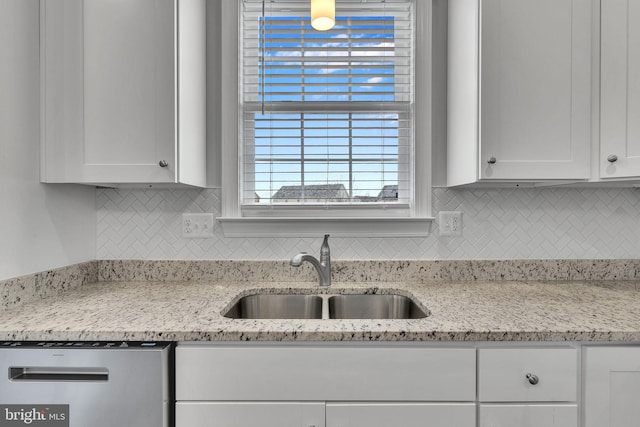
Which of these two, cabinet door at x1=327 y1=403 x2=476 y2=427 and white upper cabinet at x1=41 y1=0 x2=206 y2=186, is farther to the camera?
white upper cabinet at x1=41 y1=0 x2=206 y2=186

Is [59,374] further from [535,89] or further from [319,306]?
[535,89]

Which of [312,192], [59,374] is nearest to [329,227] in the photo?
[312,192]

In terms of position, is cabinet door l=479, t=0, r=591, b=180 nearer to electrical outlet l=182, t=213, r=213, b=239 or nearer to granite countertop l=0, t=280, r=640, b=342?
granite countertop l=0, t=280, r=640, b=342

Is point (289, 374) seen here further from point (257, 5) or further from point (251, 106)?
point (257, 5)

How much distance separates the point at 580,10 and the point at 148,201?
2060 mm

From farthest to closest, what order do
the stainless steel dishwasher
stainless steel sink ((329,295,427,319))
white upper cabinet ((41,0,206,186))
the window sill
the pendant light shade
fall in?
the window sill, stainless steel sink ((329,295,427,319)), white upper cabinet ((41,0,206,186)), the pendant light shade, the stainless steel dishwasher

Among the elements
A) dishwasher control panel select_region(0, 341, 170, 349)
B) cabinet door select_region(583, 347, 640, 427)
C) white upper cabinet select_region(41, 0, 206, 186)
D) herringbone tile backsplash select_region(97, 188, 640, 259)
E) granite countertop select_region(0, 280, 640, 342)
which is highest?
white upper cabinet select_region(41, 0, 206, 186)

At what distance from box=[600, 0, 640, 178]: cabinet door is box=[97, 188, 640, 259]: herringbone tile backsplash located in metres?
0.37

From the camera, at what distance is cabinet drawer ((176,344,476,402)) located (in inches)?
42.9

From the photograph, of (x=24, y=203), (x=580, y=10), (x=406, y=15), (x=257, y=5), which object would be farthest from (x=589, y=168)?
(x=24, y=203)

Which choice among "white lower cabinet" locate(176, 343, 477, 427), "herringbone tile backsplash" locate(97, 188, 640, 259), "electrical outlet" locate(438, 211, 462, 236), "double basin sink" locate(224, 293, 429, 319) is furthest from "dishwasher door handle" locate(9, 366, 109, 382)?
"electrical outlet" locate(438, 211, 462, 236)

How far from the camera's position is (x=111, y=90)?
1.43m

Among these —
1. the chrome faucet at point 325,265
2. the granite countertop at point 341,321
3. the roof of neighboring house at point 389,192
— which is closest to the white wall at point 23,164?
the granite countertop at point 341,321

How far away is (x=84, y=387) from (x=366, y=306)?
1077 millimetres
